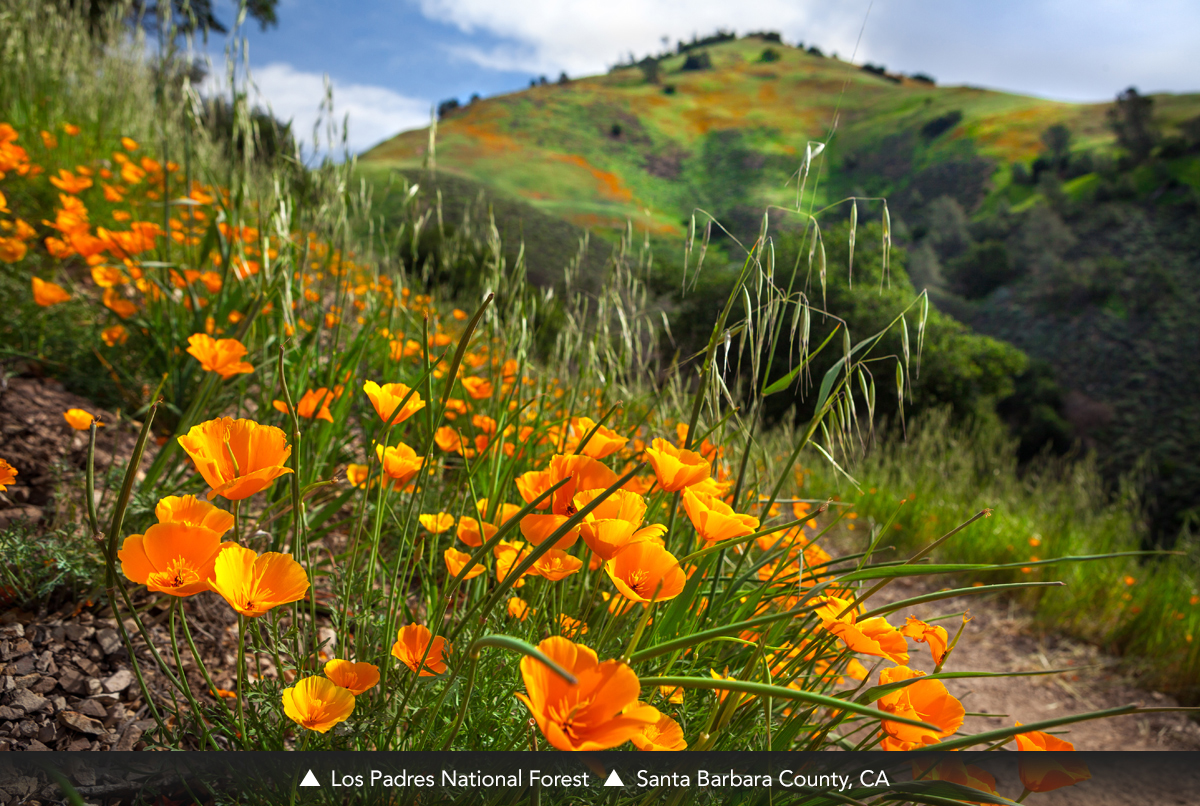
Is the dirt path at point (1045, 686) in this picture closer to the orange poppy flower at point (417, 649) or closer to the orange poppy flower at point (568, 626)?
the orange poppy flower at point (568, 626)

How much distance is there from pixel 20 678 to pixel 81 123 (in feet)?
13.6

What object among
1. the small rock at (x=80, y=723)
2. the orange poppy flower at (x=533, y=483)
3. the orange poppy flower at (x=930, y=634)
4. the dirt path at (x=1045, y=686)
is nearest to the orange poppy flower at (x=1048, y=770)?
the orange poppy flower at (x=930, y=634)

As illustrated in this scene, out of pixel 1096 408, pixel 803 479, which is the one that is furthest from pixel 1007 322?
pixel 803 479

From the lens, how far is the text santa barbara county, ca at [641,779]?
2.14ft

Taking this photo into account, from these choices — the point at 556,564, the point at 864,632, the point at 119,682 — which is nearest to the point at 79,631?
the point at 119,682

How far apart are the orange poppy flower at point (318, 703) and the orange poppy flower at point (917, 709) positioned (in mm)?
598

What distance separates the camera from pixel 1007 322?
1681cm

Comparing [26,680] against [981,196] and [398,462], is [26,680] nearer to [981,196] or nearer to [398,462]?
[398,462]

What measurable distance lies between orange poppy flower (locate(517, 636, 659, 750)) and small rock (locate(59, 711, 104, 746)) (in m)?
0.87

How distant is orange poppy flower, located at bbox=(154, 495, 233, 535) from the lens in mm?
611

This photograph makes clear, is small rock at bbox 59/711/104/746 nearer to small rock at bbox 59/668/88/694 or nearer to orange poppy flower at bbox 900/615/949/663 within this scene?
small rock at bbox 59/668/88/694

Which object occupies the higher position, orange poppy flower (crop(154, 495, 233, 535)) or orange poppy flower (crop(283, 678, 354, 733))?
orange poppy flower (crop(154, 495, 233, 535))

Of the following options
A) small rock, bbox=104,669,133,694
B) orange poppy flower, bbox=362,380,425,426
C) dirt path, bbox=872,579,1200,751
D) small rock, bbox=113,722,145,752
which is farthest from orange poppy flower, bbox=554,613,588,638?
dirt path, bbox=872,579,1200,751

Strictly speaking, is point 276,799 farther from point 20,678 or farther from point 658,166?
point 658,166
